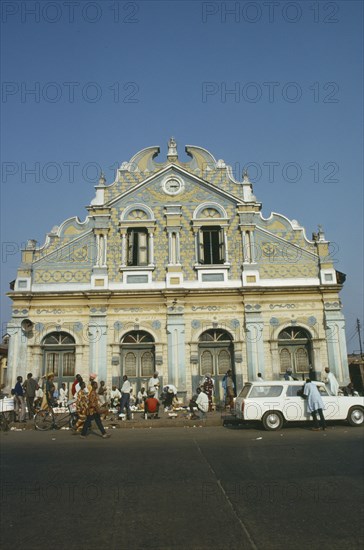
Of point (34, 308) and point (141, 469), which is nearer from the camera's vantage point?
point (141, 469)

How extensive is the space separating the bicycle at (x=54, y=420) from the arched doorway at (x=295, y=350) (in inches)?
390

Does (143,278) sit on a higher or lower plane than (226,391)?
higher

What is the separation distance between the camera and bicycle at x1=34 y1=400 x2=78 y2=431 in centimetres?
1644

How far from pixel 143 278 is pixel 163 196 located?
14.2 feet

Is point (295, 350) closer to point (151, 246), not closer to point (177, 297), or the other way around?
point (177, 297)

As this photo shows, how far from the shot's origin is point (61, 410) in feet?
66.7

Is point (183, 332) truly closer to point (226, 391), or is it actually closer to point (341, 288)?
point (226, 391)

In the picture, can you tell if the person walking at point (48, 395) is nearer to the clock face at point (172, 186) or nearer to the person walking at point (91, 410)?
the person walking at point (91, 410)

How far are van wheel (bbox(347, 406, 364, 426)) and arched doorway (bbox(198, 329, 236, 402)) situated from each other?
726 cm

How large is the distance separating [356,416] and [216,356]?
791cm

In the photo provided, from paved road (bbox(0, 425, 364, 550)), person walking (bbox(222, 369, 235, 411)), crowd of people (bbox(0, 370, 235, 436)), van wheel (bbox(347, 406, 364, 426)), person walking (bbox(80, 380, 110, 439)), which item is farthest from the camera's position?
person walking (bbox(222, 369, 235, 411))

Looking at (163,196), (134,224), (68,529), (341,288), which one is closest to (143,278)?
(134,224)

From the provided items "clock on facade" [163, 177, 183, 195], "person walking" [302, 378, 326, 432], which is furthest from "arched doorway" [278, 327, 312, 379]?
"clock on facade" [163, 177, 183, 195]

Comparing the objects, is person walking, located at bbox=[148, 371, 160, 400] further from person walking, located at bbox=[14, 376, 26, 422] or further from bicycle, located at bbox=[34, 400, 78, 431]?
person walking, located at bbox=[14, 376, 26, 422]
